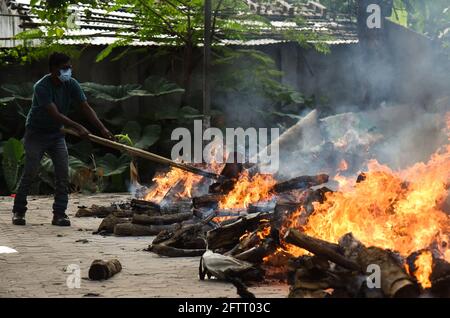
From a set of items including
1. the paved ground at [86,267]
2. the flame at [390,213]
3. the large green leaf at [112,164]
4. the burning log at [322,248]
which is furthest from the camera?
the large green leaf at [112,164]

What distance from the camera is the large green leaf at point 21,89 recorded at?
15.5 m

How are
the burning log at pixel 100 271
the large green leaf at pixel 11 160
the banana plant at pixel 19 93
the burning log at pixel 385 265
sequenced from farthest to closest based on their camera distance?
the banana plant at pixel 19 93 < the large green leaf at pixel 11 160 < the burning log at pixel 100 271 < the burning log at pixel 385 265

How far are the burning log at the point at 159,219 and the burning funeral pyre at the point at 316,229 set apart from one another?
0.01 meters

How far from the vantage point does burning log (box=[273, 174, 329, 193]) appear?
9094 mm

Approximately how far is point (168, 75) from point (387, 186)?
1120 centimetres

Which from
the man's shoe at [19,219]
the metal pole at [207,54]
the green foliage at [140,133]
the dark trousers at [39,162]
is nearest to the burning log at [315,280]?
the dark trousers at [39,162]

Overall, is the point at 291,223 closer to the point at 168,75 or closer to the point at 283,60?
the point at 168,75

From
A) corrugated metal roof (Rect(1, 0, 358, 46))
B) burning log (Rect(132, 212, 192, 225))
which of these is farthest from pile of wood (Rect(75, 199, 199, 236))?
corrugated metal roof (Rect(1, 0, 358, 46))

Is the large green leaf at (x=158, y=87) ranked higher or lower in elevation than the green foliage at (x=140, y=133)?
higher

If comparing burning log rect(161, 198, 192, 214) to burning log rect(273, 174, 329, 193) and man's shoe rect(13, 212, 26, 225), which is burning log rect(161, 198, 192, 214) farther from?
man's shoe rect(13, 212, 26, 225)

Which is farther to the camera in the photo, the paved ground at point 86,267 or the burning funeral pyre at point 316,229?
the paved ground at point 86,267

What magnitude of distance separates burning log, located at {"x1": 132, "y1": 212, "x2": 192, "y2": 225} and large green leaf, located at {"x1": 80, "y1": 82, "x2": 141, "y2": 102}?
6.74 meters

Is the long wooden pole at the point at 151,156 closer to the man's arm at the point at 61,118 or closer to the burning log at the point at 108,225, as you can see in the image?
the man's arm at the point at 61,118
